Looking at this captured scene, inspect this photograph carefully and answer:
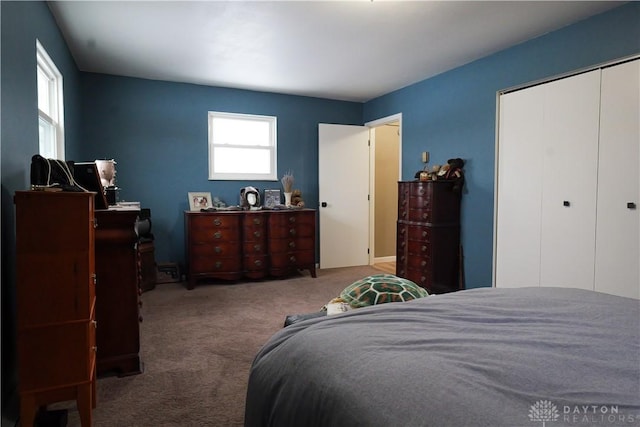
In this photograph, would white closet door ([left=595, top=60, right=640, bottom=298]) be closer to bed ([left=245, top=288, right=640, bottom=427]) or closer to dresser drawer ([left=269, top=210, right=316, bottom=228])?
bed ([left=245, top=288, right=640, bottom=427])

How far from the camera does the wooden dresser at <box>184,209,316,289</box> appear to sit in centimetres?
441

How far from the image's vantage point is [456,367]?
0.89m

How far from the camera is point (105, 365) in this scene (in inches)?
90.5

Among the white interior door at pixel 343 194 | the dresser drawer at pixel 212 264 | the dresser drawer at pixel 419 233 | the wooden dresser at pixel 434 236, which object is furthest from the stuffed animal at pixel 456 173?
the dresser drawer at pixel 212 264

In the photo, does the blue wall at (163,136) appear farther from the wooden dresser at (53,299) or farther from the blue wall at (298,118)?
the wooden dresser at (53,299)

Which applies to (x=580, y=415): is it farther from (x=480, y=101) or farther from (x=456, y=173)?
(x=480, y=101)

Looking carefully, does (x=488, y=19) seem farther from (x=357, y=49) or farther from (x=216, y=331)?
(x=216, y=331)

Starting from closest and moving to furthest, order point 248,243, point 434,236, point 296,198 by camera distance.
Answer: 1. point 434,236
2. point 248,243
3. point 296,198

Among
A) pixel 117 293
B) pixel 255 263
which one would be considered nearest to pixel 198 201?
pixel 255 263

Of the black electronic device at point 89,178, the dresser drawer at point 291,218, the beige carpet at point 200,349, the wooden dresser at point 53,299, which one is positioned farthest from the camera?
the dresser drawer at point 291,218

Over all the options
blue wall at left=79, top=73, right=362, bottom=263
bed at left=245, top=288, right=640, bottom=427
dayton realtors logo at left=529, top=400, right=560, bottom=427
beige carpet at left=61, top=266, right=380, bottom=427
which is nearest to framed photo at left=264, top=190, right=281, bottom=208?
blue wall at left=79, top=73, right=362, bottom=263

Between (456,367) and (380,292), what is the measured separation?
4.51ft

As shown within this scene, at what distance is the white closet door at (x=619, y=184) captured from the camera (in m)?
2.68

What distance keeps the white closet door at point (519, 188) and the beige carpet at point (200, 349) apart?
1.87 m
